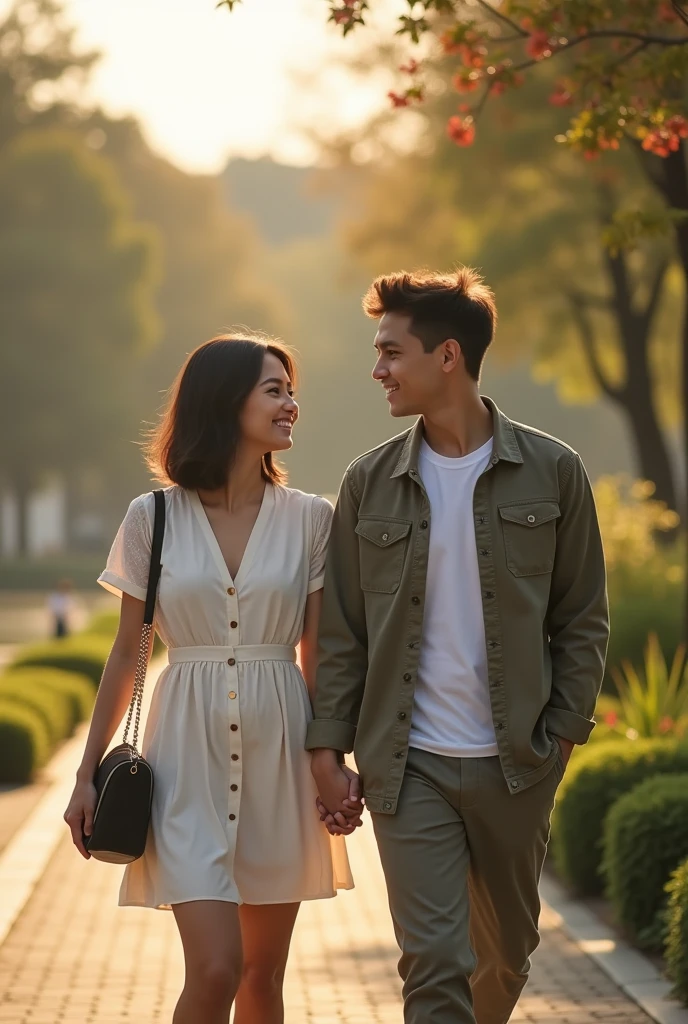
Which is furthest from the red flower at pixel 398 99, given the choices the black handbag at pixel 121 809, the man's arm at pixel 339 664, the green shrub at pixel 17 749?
the green shrub at pixel 17 749

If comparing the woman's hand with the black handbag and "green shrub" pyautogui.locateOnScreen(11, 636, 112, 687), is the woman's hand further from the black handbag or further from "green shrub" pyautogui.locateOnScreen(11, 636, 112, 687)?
"green shrub" pyautogui.locateOnScreen(11, 636, 112, 687)

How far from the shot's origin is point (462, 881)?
4160 mm

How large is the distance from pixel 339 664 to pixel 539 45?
316 centimetres

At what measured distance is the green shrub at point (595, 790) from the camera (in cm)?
820

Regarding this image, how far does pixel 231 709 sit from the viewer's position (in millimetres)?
4309

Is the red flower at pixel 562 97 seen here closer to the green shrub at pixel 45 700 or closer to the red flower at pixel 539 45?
the red flower at pixel 539 45

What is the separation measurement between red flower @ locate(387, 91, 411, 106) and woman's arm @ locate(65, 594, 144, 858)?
3.23 metres

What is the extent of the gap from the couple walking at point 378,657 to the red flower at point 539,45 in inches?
92.9

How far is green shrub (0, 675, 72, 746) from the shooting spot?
14938 mm

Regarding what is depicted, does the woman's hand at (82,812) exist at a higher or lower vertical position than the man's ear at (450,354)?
lower

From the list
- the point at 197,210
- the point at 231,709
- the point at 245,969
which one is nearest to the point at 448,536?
the point at 231,709

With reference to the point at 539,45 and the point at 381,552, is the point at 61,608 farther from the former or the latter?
the point at 381,552

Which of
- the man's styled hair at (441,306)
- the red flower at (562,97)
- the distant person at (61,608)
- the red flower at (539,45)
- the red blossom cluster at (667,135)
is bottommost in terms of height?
the distant person at (61,608)

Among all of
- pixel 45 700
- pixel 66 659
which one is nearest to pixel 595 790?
pixel 45 700
